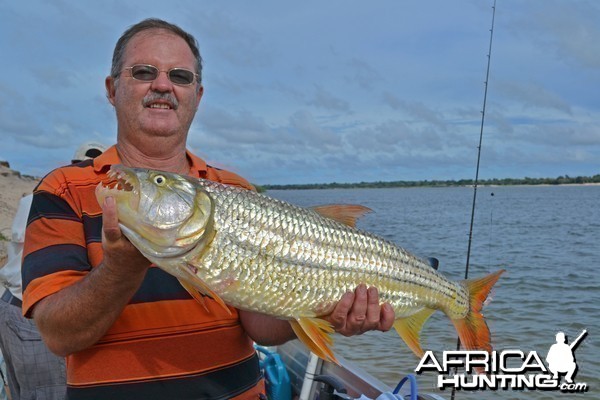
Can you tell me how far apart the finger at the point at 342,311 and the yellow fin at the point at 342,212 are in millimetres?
436

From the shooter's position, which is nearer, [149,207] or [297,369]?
[149,207]

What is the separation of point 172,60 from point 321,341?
67.1 inches

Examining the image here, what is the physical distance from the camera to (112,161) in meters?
3.15

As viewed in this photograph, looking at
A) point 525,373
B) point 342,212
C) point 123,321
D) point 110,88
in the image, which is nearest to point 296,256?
point 342,212

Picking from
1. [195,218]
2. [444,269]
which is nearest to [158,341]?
[195,218]

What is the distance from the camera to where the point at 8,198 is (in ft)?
127

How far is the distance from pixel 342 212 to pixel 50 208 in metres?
1.49

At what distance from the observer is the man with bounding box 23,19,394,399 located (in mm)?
2543

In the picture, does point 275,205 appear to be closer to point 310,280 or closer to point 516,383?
point 310,280

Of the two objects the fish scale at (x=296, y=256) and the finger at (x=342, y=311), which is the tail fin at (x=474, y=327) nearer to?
the fish scale at (x=296, y=256)

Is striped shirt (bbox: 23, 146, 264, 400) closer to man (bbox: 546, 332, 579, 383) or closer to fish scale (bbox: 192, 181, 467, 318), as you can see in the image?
fish scale (bbox: 192, 181, 467, 318)

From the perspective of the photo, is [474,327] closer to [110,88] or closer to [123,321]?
[123,321]

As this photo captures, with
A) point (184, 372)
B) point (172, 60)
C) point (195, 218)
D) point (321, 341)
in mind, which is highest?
point (172, 60)

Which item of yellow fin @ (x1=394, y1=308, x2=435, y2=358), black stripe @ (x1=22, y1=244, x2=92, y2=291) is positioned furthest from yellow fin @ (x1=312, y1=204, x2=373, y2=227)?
black stripe @ (x1=22, y1=244, x2=92, y2=291)
